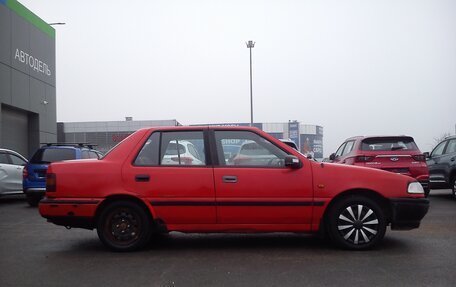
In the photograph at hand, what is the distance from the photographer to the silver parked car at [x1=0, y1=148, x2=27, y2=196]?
43.0ft

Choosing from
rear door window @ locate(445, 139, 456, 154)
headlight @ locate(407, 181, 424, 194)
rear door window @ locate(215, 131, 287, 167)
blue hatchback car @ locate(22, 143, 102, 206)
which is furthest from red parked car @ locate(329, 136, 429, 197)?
blue hatchback car @ locate(22, 143, 102, 206)

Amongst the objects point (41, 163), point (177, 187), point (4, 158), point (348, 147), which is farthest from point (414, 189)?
point (4, 158)

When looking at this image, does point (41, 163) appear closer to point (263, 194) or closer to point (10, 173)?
point (10, 173)

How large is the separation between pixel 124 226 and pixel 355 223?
290 centimetres

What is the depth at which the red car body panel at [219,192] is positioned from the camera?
608cm

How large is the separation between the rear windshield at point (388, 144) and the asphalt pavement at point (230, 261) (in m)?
3.00

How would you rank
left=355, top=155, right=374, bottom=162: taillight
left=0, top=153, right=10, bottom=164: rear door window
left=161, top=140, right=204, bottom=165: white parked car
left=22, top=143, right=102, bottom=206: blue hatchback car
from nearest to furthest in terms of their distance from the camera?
left=161, top=140, right=204, bottom=165: white parked car, left=355, top=155, right=374, bottom=162: taillight, left=22, top=143, right=102, bottom=206: blue hatchback car, left=0, top=153, right=10, bottom=164: rear door window

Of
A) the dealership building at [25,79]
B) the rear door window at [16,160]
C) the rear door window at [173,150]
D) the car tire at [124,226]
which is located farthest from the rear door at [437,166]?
the dealership building at [25,79]

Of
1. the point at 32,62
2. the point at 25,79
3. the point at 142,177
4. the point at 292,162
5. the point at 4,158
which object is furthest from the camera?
the point at 32,62

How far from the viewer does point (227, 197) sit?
20.0 ft

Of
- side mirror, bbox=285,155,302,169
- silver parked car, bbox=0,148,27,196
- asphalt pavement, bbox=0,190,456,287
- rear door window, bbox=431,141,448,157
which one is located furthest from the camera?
silver parked car, bbox=0,148,27,196

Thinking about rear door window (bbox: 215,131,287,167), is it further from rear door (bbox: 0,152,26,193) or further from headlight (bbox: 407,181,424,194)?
rear door (bbox: 0,152,26,193)

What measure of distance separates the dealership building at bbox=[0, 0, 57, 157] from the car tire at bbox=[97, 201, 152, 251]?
17631 millimetres

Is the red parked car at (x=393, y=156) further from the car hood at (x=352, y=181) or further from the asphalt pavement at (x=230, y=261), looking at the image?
the car hood at (x=352, y=181)
